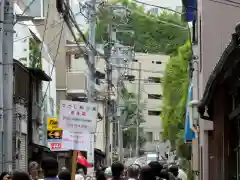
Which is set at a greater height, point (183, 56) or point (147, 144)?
point (183, 56)

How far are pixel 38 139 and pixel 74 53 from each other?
48.4 ft

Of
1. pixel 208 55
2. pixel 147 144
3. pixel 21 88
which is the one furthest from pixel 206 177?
pixel 147 144

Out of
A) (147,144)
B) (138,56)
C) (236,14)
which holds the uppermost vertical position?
(138,56)

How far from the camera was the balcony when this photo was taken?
1721 inches

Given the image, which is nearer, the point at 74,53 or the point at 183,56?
the point at 183,56

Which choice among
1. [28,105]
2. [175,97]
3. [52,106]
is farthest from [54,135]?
[175,97]

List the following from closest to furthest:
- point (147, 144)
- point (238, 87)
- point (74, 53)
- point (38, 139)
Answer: point (238, 87)
point (38, 139)
point (74, 53)
point (147, 144)

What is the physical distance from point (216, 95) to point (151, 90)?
228ft

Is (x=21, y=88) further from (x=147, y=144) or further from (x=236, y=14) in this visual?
(x=147, y=144)

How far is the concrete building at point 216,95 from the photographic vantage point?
17.0m

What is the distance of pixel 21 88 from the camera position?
26.9 metres

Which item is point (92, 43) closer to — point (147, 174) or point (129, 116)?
point (147, 174)

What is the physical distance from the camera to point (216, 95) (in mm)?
17812

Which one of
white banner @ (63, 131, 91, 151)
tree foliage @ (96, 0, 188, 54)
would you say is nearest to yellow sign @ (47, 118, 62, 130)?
white banner @ (63, 131, 91, 151)
